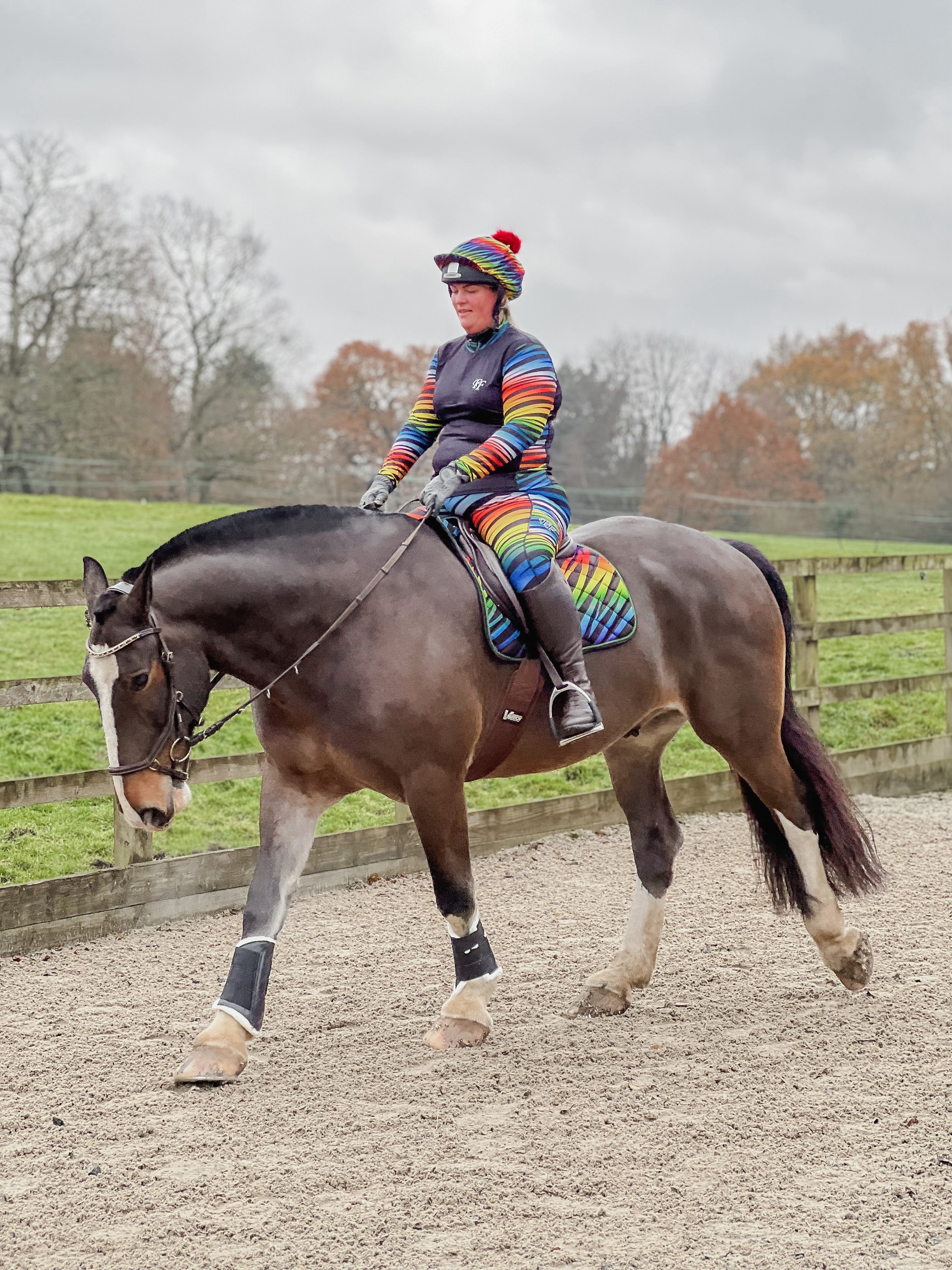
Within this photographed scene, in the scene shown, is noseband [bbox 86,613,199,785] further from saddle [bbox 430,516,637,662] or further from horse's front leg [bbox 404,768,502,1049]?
saddle [bbox 430,516,637,662]

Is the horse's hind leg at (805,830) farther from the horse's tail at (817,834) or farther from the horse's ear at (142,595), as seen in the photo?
the horse's ear at (142,595)

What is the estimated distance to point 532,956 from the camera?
4.99 meters

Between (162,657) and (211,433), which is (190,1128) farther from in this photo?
(211,433)

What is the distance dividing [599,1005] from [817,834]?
3.57 ft

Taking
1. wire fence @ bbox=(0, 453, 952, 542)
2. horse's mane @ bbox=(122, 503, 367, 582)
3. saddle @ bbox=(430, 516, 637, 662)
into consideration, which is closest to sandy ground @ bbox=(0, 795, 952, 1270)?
saddle @ bbox=(430, 516, 637, 662)

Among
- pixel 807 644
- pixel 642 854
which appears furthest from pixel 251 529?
pixel 807 644

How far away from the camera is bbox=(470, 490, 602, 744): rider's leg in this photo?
387 centimetres

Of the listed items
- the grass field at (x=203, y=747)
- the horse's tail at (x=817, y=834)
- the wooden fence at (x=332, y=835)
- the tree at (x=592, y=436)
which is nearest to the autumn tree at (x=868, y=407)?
the tree at (x=592, y=436)

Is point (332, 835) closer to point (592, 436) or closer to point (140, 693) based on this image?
point (140, 693)

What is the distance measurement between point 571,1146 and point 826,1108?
30.5 inches

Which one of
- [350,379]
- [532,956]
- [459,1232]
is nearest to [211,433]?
[350,379]

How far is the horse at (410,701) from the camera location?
3.52 meters

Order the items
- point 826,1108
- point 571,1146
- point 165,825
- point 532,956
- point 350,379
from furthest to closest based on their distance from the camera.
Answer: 1. point 350,379
2. point 532,956
3. point 165,825
4. point 826,1108
5. point 571,1146

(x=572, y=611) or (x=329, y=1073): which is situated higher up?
(x=572, y=611)
